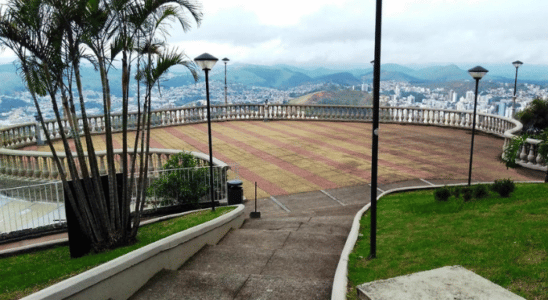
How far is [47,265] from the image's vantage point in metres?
6.27

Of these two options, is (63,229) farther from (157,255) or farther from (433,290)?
(433,290)

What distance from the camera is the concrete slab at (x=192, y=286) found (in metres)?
5.03

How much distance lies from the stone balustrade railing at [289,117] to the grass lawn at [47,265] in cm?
1254

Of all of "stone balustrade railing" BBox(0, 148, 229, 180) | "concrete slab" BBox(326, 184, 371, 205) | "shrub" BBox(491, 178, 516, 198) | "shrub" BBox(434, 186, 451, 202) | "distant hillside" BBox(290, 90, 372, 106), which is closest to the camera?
"shrub" BBox(491, 178, 516, 198)

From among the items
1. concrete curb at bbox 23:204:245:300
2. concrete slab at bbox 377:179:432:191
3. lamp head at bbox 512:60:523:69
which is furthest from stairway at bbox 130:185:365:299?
lamp head at bbox 512:60:523:69

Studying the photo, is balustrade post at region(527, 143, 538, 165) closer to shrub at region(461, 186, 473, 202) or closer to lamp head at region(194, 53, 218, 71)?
shrub at region(461, 186, 473, 202)

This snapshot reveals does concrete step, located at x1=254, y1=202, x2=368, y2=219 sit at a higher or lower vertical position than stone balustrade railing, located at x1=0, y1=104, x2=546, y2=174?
lower

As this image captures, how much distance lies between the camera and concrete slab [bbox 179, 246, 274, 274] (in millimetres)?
6105

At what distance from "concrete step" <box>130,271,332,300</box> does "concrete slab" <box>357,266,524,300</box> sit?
2.93 feet

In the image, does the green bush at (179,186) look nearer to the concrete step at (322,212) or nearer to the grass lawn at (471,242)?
the concrete step at (322,212)

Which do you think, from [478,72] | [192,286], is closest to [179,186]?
[192,286]

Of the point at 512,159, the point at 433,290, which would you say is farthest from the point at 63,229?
the point at 512,159

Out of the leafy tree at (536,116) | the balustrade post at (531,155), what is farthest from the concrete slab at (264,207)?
the leafy tree at (536,116)

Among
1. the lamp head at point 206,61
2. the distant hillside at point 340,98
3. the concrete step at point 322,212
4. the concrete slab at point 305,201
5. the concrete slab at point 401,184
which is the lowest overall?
the concrete step at point 322,212
